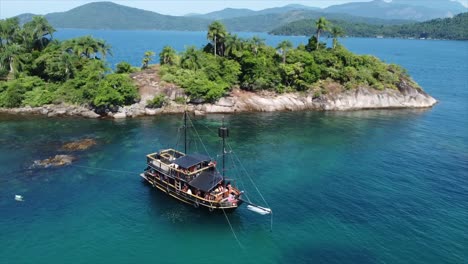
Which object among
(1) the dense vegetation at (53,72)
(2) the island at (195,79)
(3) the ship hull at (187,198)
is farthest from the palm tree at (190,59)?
(3) the ship hull at (187,198)

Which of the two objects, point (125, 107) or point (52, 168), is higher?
point (125, 107)

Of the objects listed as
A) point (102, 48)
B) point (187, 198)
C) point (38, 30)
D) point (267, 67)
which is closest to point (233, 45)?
point (267, 67)

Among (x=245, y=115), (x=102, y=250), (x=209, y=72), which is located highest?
(x=209, y=72)

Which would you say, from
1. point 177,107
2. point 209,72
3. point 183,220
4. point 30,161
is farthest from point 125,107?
point 183,220

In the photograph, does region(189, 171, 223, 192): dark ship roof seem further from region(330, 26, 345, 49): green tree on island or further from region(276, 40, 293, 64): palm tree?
region(330, 26, 345, 49): green tree on island

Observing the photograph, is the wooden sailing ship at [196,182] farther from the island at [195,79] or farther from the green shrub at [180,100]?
the green shrub at [180,100]

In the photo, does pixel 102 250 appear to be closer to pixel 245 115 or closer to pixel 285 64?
pixel 245 115
